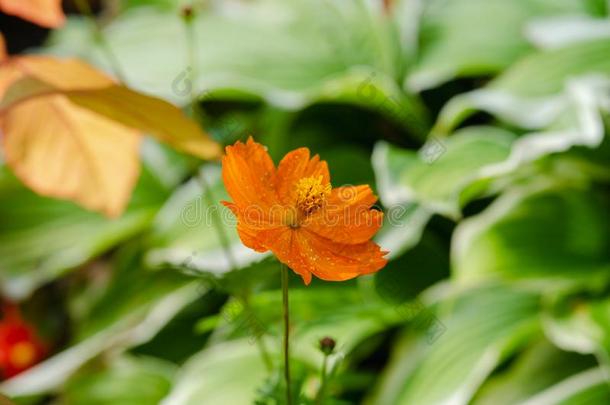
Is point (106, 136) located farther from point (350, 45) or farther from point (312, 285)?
point (350, 45)

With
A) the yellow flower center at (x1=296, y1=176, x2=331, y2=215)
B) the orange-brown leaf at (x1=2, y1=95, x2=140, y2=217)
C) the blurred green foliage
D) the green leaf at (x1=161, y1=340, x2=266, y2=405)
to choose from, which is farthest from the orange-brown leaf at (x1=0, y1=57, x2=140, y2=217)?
the yellow flower center at (x1=296, y1=176, x2=331, y2=215)

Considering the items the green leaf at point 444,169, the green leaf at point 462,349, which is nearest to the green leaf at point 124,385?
the green leaf at point 462,349

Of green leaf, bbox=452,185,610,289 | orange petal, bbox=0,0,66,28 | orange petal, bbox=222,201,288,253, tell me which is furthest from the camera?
green leaf, bbox=452,185,610,289

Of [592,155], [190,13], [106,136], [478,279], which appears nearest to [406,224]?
[478,279]

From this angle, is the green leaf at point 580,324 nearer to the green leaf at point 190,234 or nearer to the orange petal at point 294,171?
the green leaf at point 190,234

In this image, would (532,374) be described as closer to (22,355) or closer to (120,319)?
(120,319)

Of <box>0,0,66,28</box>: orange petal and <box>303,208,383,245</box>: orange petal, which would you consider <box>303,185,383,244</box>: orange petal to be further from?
<box>0,0,66,28</box>: orange petal
